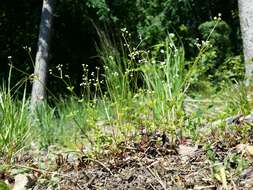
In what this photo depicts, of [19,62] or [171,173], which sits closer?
[171,173]

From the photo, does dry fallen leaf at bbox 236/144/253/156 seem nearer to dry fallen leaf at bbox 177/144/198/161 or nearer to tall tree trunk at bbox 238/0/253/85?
dry fallen leaf at bbox 177/144/198/161

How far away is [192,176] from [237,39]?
1279 centimetres

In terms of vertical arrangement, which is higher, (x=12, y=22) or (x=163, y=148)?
(x=12, y=22)

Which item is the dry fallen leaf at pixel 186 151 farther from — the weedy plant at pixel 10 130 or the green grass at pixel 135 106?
the weedy plant at pixel 10 130

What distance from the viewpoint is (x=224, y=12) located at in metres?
15.6

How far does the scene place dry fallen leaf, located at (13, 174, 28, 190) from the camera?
3.09 m

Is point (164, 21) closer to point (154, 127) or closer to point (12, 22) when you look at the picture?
point (12, 22)

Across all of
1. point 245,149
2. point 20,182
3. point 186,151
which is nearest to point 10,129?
point 20,182

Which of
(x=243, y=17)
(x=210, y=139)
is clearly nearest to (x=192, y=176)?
(x=210, y=139)

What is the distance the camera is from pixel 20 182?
10.3 feet

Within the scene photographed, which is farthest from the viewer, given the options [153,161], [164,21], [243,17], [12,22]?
[12,22]

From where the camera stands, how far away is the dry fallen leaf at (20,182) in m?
3.09

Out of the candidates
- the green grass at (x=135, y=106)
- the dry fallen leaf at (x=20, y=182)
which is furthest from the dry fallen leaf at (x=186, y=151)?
the dry fallen leaf at (x=20, y=182)

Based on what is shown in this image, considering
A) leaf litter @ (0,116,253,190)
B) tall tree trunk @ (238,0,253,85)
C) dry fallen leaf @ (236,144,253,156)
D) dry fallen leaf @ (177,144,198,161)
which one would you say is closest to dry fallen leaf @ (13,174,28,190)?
leaf litter @ (0,116,253,190)
